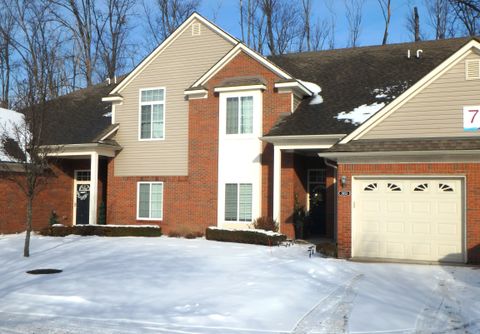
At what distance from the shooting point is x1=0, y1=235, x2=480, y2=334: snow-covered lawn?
26.6ft

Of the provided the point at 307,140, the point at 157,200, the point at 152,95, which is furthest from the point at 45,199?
the point at 307,140

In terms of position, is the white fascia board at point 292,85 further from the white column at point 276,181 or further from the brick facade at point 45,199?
the brick facade at point 45,199

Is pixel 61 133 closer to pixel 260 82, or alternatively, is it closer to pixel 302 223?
pixel 260 82

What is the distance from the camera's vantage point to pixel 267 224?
19.0 metres

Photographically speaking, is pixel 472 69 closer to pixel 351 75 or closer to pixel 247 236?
pixel 351 75

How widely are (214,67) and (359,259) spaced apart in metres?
10.8

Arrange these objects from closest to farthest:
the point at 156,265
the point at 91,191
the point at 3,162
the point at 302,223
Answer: the point at 156,265 < the point at 302,223 < the point at 3,162 < the point at 91,191

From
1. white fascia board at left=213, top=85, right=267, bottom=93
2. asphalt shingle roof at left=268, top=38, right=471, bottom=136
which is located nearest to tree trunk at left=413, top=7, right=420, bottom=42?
asphalt shingle roof at left=268, top=38, right=471, bottom=136

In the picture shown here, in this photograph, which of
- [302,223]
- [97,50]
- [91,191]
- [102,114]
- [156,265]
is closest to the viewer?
[156,265]

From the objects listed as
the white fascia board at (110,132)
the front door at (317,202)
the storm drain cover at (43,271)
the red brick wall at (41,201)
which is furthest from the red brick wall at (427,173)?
the red brick wall at (41,201)

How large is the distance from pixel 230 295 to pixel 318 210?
12.3 metres

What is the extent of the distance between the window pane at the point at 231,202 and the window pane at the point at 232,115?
90.4 inches

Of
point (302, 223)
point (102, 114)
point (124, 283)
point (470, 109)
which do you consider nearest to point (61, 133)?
point (102, 114)

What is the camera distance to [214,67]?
70.8 ft
